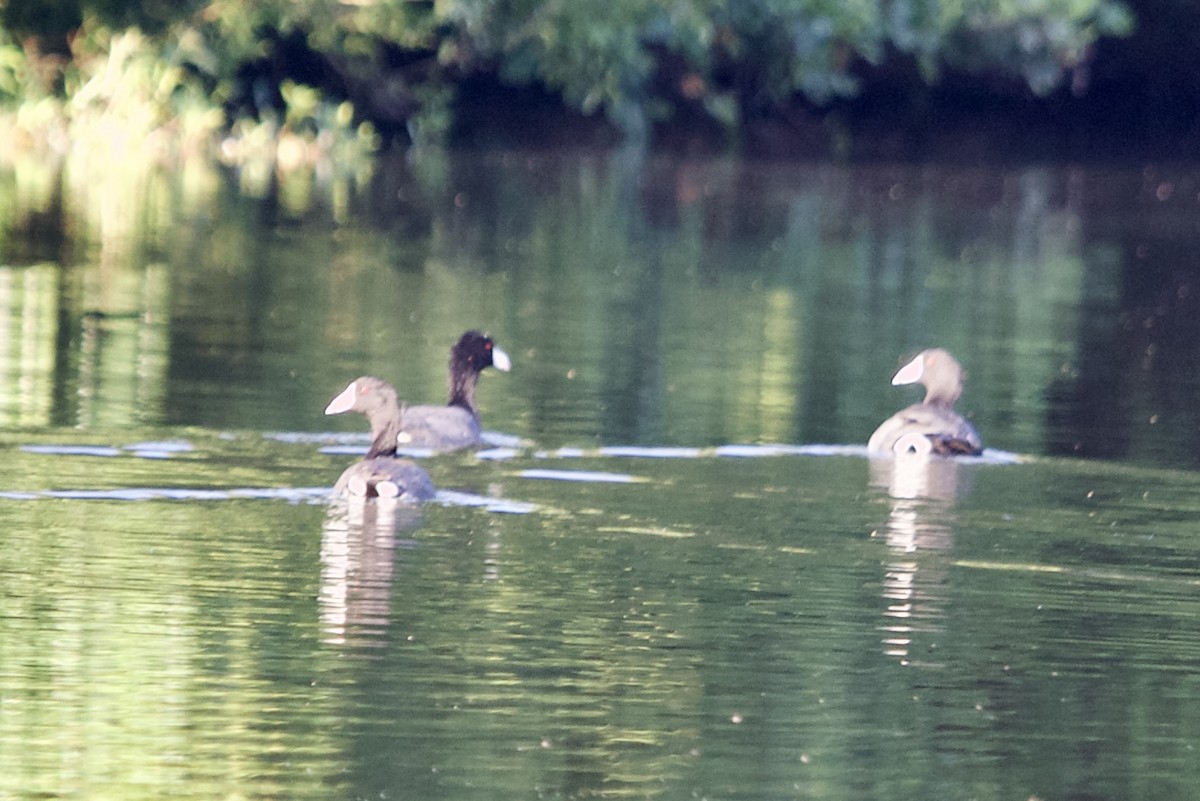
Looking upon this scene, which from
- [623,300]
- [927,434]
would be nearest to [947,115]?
[623,300]

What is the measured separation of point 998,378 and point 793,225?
573 inches

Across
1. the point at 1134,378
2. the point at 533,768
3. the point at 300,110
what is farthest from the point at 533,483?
the point at 300,110

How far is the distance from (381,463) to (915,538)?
2.25m

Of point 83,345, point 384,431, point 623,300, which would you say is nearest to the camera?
point 384,431

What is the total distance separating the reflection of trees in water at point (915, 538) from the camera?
10.4 metres

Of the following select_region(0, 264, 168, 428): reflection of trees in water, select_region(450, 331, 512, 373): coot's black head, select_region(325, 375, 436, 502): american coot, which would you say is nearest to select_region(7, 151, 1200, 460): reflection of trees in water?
select_region(0, 264, 168, 428): reflection of trees in water

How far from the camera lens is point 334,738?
8.34m

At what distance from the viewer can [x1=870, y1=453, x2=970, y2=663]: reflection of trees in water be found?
10.4 metres

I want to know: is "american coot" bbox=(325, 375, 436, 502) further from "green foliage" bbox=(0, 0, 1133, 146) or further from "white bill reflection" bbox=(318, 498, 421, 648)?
"green foliage" bbox=(0, 0, 1133, 146)

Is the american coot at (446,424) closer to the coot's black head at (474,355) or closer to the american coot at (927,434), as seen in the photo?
the coot's black head at (474,355)

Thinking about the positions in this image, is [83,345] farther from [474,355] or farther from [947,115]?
[947,115]

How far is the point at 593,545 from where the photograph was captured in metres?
11.7

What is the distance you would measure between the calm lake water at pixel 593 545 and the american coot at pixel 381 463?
171mm

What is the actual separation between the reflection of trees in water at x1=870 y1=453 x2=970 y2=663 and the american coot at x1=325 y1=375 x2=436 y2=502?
2.01 metres
